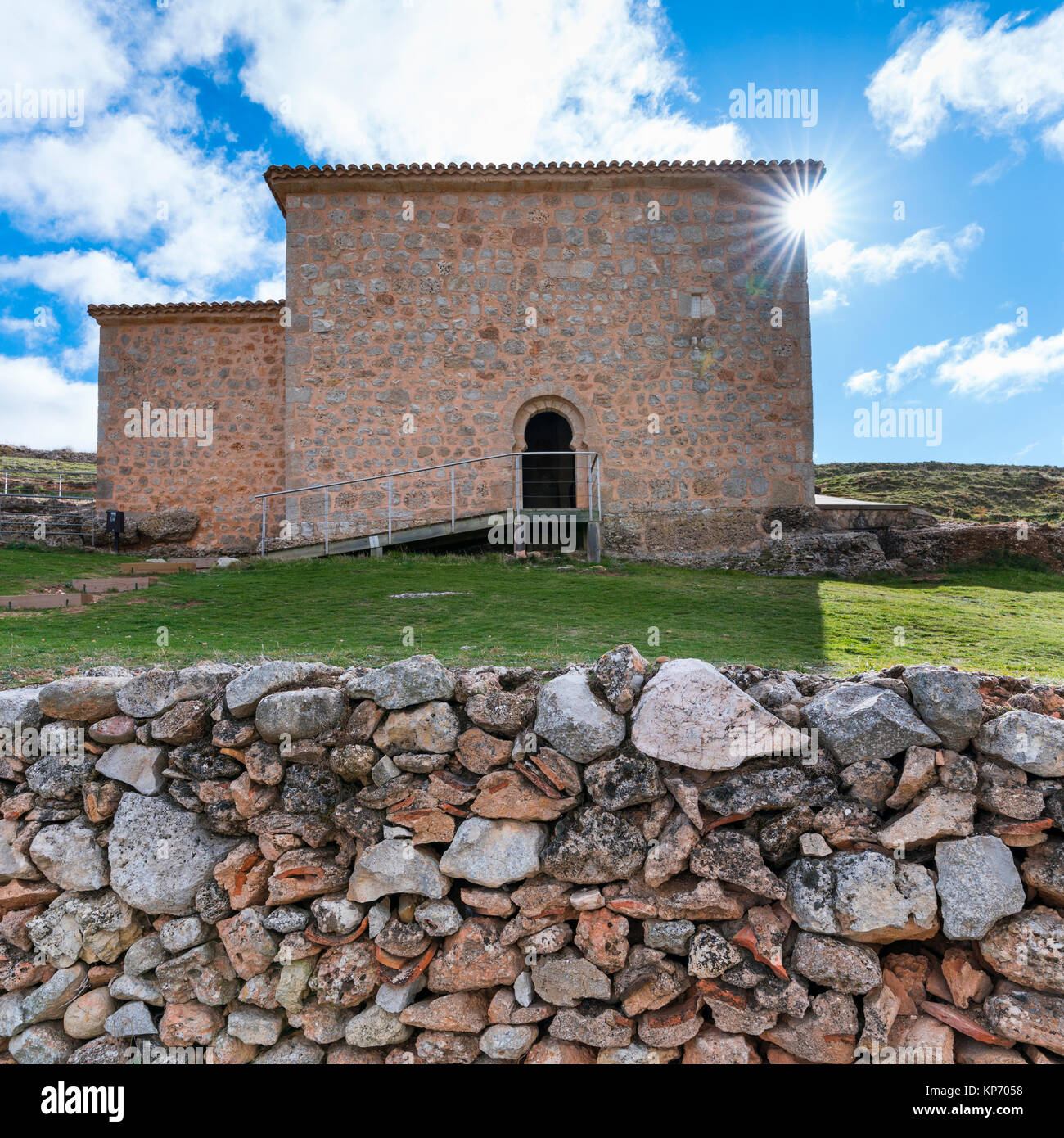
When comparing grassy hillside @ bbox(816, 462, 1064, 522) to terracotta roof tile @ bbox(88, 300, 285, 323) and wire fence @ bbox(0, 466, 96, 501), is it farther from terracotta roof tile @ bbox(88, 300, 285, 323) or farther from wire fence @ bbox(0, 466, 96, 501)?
wire fence @ bbox(0, 466, 96, 501)

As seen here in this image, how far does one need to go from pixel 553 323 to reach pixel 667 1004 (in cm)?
1266

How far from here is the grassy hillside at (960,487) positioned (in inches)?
920

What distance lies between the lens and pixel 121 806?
3.16 m

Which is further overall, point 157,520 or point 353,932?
point 157,520

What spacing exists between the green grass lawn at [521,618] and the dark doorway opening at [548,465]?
4.06 m

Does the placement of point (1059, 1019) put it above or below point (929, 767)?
below

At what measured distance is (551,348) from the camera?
13570 mm

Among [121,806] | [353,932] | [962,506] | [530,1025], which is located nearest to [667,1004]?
[530,1025]

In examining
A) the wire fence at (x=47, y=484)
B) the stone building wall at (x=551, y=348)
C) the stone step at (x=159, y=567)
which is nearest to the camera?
the stone step at (x=159, y=567)

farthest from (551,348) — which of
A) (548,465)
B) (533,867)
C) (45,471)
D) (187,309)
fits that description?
(45,471)

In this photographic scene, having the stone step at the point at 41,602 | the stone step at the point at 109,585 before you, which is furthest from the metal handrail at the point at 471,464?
the stone step at the point at 41,602

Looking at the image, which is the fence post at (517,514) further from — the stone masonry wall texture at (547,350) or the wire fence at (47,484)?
the wire fence at (47,484)
